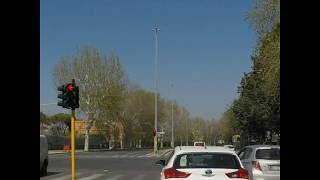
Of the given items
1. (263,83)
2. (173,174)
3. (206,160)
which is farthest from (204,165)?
(263,83)

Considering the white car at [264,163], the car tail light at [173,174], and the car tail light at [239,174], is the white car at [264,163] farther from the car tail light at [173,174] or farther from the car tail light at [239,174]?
the car tail light at [173,174]

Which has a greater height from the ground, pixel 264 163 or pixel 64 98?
pixel 64 98

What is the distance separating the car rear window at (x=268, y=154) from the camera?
57.2 feet

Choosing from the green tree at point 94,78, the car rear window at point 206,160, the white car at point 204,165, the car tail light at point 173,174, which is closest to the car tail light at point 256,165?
the white car at point 204,165

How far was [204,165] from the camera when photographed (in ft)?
38.0

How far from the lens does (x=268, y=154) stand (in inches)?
690

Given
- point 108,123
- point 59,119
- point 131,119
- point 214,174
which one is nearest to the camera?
point 214,174

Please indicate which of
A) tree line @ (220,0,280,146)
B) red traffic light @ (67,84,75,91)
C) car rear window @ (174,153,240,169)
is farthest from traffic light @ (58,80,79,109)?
tree line @ (220,0,280,146)

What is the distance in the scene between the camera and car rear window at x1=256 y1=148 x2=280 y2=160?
17.4m

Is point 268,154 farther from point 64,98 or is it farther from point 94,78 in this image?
point 94,78

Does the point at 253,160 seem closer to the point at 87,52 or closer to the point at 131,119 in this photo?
the point at 87,52

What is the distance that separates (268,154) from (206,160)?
6239mm
